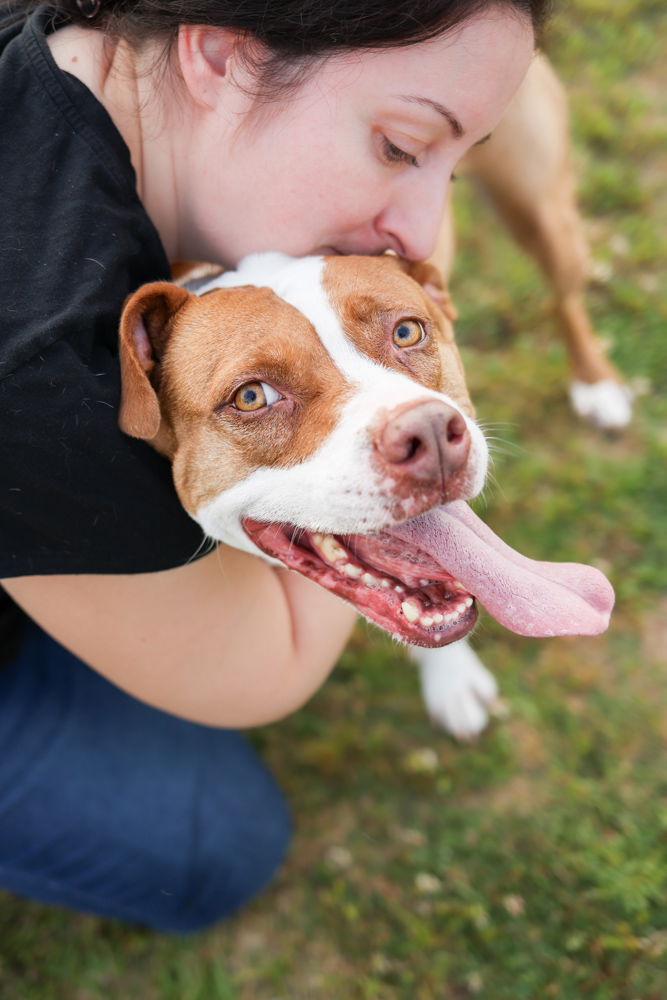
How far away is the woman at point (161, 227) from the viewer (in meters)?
2.25

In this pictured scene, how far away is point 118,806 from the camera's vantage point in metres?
3.41

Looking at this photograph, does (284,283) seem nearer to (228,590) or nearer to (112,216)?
(112,216)

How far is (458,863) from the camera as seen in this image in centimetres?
374

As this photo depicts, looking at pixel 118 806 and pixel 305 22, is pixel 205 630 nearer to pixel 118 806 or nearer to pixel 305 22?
pixel 118 806

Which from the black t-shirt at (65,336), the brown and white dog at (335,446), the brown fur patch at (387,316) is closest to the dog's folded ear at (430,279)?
the brown fur patch at (387,316)

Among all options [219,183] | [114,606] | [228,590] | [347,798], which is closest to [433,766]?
[347,798]

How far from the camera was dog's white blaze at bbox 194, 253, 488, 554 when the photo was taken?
2189 mm

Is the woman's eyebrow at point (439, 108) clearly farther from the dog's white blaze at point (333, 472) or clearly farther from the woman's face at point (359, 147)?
the dog's white blaze at point (333, 472)

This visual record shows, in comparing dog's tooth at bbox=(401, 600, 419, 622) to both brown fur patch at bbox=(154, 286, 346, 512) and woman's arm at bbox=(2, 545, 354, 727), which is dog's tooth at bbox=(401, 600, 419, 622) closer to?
brown fur patch at bbox=(154, 286, 346, 512)

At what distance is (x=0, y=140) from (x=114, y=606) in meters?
1.35

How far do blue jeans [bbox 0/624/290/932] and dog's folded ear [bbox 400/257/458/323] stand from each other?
2087mm

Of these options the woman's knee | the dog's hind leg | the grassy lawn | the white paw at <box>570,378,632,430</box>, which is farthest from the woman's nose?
the woman's knee

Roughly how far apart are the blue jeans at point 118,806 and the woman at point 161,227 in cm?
2

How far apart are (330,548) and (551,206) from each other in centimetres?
274
